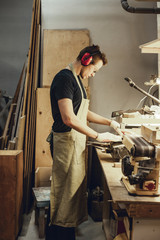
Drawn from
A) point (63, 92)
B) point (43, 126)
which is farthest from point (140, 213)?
point (43, 126)

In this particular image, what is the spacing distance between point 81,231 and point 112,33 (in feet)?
7.86

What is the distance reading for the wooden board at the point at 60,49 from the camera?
10.9 ft

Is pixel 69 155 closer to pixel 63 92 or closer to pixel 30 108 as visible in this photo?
pixel 63 92

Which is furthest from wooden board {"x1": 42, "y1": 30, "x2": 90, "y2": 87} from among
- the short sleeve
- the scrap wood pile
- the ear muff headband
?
the short sleeve

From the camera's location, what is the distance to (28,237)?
105 inches

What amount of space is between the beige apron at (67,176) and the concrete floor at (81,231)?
2.07ft

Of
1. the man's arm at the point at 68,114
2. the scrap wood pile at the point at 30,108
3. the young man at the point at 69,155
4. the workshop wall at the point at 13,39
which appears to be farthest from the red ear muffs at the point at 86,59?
the workshop wall at the point at 13,39

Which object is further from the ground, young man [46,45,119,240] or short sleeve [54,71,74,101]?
short sleeve [54,71,74,101]

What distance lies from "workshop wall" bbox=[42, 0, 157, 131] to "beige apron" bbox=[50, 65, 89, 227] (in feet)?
4.35

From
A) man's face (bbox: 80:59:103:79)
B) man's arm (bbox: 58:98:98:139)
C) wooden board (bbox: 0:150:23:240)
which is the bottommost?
wooden board (bbox: 0:150:23:240)

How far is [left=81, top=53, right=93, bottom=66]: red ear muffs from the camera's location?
213cm

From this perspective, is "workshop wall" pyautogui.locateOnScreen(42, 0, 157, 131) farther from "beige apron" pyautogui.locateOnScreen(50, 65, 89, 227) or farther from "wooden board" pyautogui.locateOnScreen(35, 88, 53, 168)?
"beige apron" pyautogui.locateOnScreen(50, 65, 89, 227)

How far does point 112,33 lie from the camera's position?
134 inches

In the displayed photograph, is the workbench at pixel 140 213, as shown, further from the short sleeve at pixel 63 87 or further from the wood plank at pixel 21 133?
the wood plank at pixel 21 133
